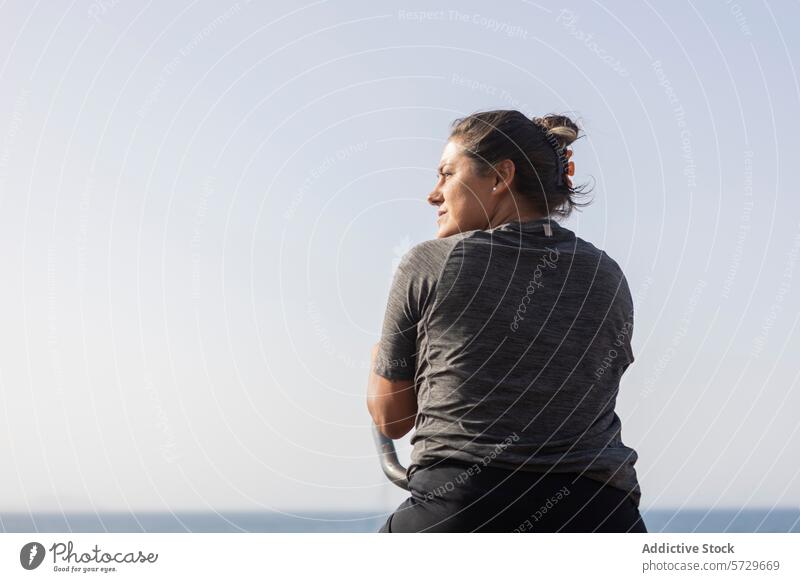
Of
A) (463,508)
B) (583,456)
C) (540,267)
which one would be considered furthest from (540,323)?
(463,508)

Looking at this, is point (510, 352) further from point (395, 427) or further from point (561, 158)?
point (561, 158)

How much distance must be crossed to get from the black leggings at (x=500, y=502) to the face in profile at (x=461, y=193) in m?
0.83

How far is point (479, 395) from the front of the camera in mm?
2402

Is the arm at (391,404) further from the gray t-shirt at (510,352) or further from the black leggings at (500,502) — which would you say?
the black leggings at (500,502)

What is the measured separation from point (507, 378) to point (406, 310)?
37cm

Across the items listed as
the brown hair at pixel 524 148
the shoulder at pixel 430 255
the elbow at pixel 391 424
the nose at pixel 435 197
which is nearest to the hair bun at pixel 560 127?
the brown hair at pixel 524 148

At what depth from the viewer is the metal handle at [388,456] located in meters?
2.64

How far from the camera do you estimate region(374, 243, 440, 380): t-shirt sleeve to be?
2504 millimetres

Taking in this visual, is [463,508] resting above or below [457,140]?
below

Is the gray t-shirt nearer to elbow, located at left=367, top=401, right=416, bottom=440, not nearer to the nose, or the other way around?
elbow, located at left=367, top=401, right=416, bottom=440

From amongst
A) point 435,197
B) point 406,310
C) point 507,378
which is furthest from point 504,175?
point 507,378
